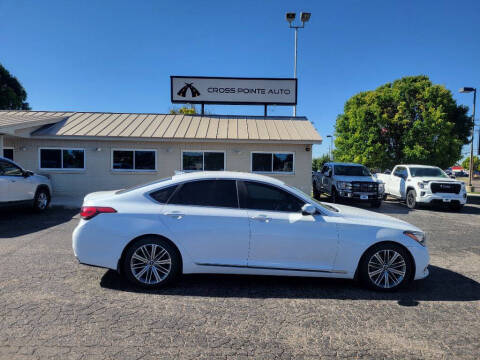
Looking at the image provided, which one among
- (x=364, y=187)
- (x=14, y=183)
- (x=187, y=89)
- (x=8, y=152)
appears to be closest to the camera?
(x=14, y=183)

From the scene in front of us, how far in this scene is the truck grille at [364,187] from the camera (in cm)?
1234

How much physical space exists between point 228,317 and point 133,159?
39.2ft

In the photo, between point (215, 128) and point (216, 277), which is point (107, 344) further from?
point (215, 128)

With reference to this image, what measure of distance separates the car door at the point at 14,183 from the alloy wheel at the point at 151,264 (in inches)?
252

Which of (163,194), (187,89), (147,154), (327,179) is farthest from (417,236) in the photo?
(187,89)

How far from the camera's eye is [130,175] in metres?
14.0

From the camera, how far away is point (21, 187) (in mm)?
8688

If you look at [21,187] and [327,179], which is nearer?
[21,187]

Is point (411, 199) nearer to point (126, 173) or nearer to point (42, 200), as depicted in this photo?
point (126, 173)

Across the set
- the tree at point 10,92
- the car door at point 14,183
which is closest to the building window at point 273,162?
the car door at point 14,183

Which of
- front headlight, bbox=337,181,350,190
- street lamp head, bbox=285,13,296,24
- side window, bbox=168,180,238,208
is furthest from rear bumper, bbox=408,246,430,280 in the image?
street lamp head, bbox=285,13,296,24

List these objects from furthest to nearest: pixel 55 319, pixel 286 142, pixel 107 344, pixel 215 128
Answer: pixel 215 128 → pixel 286 142 → pixel 55 319 → pixel 107 344

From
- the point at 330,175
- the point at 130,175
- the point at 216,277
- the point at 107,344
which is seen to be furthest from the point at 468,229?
the point at 130,175

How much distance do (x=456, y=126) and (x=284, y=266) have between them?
74.4 feet
